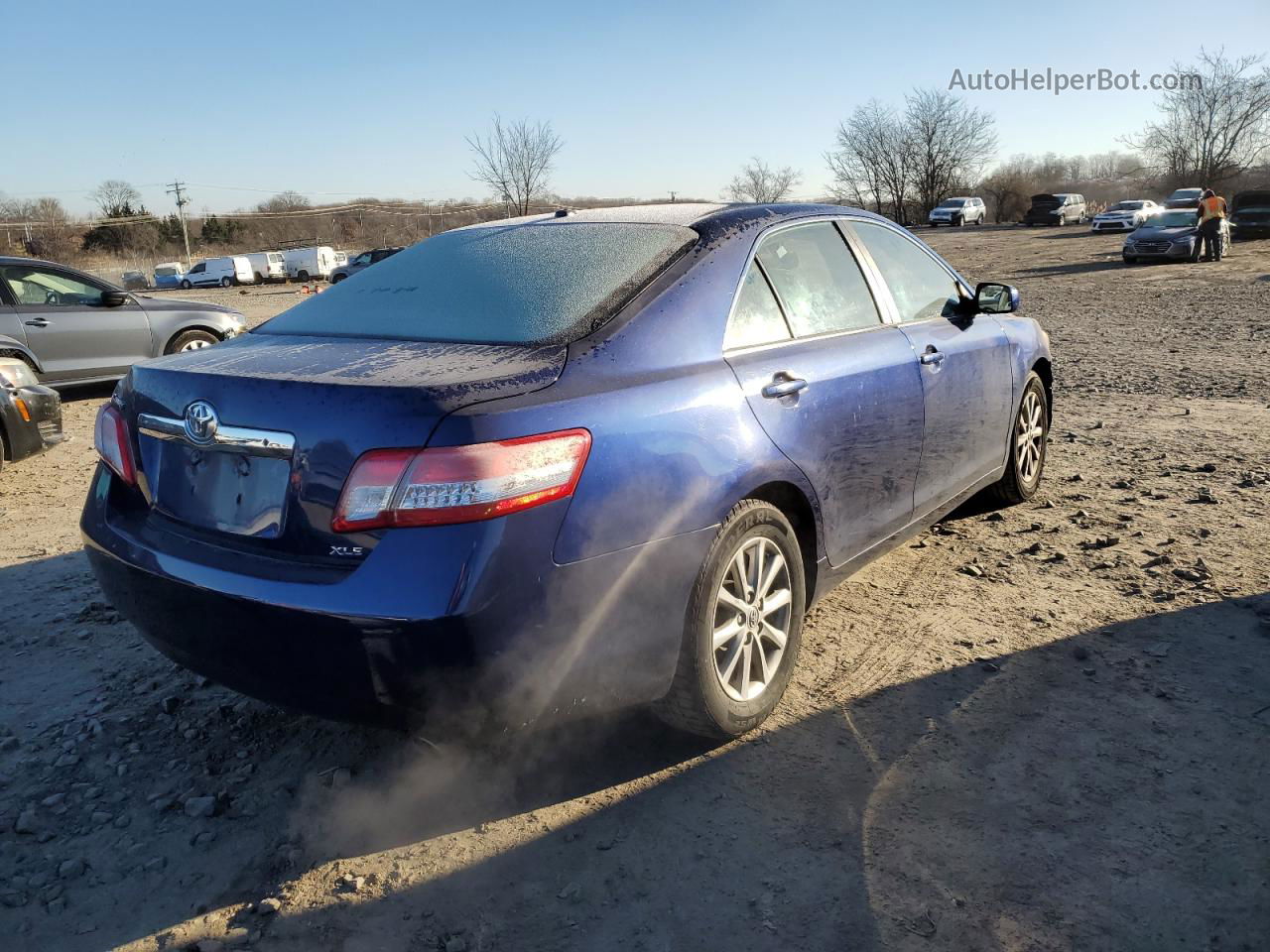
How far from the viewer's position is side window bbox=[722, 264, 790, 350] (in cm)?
295

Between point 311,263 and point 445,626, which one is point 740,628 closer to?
Answer: point 445,626

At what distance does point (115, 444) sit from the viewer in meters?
2.80

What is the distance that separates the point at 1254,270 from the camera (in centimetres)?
2175

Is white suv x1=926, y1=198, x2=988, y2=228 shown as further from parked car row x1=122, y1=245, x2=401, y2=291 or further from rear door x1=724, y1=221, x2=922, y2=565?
rear door x1=724, y1=221, x2=922, y2=565

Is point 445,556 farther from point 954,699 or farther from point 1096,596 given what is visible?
point 1096,596

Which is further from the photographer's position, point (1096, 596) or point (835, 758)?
point (1096, 596)

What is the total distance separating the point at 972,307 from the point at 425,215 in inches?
3635

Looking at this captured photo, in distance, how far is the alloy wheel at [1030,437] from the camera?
5.02 m

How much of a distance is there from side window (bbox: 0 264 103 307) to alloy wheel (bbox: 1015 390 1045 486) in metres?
9.06

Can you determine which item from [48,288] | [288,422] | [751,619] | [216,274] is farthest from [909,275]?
[216,274]

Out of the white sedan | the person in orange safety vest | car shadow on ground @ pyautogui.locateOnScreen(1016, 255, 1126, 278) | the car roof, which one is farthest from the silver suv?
the white sedan

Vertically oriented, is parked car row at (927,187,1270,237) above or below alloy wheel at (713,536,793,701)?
above

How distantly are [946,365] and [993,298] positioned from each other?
2.76 ft

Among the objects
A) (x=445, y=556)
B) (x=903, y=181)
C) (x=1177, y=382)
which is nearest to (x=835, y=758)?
(x=445, y=556)
